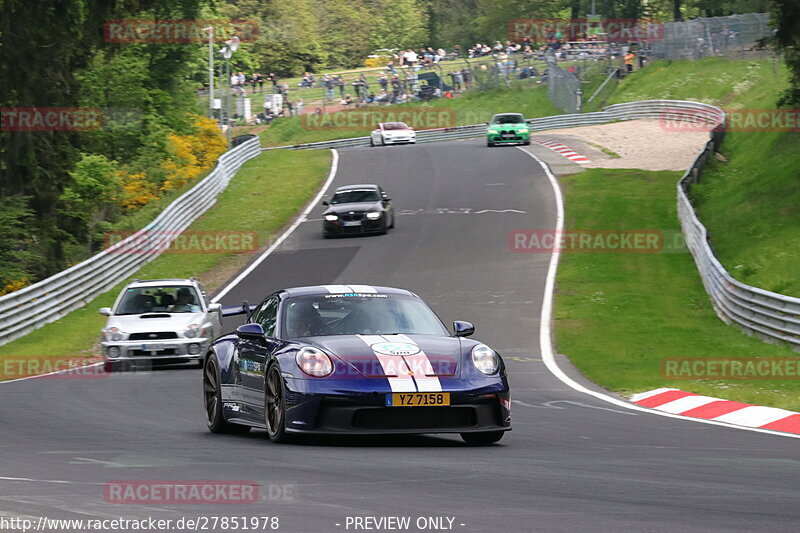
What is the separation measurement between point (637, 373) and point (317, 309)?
8618 mm

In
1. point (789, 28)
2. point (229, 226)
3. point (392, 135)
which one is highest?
point (789, 28)

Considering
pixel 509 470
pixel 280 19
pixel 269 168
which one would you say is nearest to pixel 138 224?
pixel 269 168

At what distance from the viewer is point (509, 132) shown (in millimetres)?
58219

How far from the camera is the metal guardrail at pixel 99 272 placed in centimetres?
2570

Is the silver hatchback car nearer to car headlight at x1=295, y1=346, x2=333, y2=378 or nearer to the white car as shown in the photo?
car headlight at x1=295, y1=346, x2=333, y2=378

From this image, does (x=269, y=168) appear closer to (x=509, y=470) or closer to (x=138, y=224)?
(x=138, y=224)

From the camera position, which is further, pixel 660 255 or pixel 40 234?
pixel 40 234

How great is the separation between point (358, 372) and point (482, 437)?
1.20 m

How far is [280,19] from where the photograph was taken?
12288 centimetres

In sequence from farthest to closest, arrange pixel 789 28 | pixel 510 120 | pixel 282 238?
pixel 510 120 → pixel 282 238 → pixel 789 28
